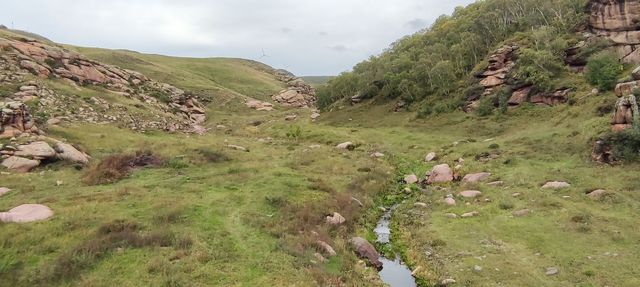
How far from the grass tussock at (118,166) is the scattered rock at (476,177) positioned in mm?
29919

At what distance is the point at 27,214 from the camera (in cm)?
2572

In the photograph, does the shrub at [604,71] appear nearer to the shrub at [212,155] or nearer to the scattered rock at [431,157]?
the scattered rock at [431,157]

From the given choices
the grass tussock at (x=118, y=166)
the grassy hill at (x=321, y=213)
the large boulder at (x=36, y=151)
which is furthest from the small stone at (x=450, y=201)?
the large boulder at (x=36, y=151)

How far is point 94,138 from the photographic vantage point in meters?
50.8

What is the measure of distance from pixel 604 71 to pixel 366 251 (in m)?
49.2

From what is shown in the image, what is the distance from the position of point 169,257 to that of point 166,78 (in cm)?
12173

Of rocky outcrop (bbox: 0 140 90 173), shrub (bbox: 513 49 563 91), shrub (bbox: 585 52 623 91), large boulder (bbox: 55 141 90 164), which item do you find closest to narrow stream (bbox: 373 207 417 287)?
large boulder (bbox: 55 141 90 164)

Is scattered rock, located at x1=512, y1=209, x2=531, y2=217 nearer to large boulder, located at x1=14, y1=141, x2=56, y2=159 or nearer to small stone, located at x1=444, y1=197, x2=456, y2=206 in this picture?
small stone, located at x1=444, y1=197, x2=456, y2=206

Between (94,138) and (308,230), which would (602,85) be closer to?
(308,230)

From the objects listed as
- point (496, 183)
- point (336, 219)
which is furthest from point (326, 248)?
point (496, 183)

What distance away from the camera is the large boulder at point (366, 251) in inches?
1036

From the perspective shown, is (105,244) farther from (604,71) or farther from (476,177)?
(604,71)

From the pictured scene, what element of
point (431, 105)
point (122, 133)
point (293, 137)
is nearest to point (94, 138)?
point (122, 133)

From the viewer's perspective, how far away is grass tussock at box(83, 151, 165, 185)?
35938 mm
